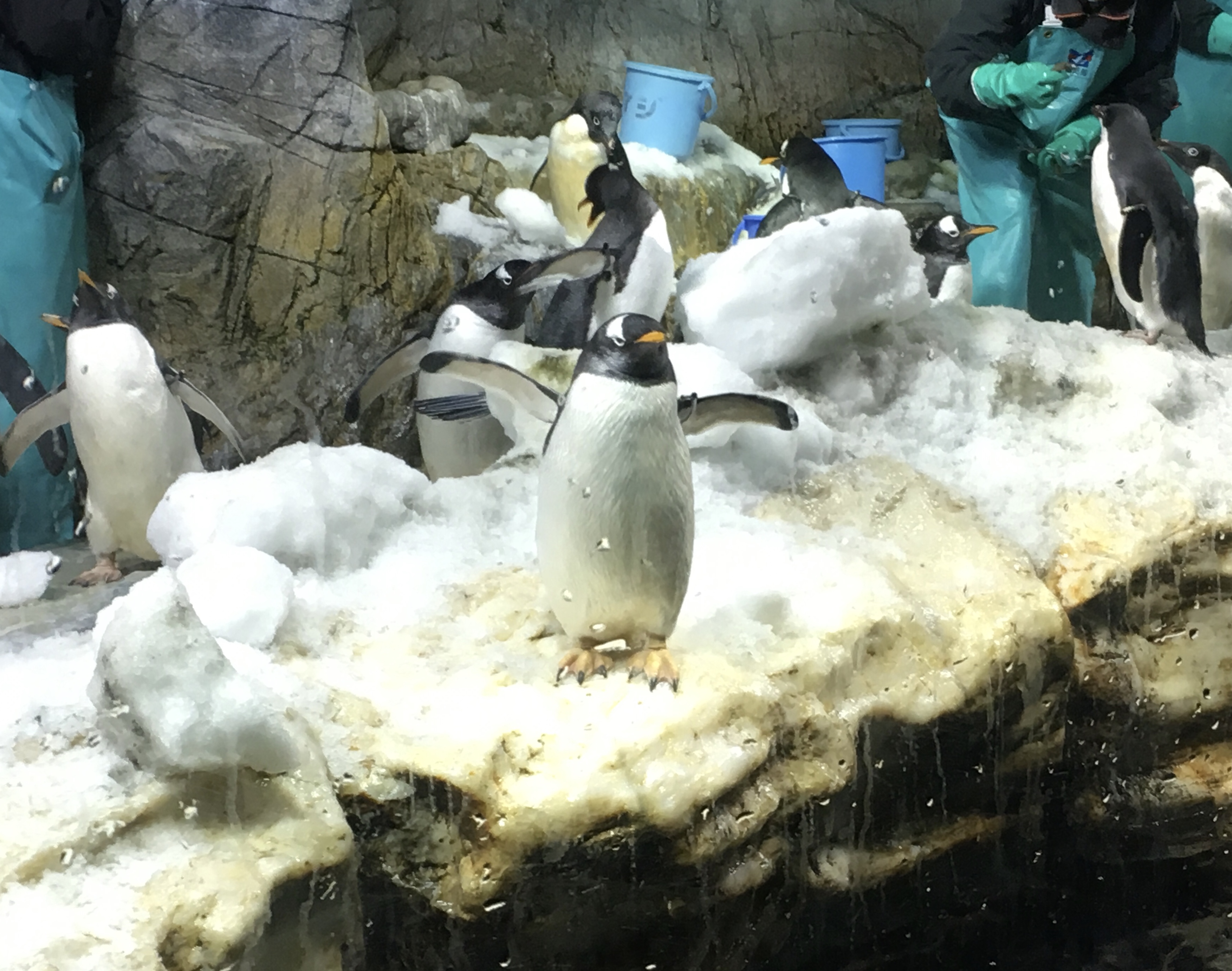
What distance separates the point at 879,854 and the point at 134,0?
2859mm

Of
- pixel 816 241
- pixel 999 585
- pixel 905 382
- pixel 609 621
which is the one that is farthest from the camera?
pixel 905 382

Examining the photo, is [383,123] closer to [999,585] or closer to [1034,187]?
[1034,187]

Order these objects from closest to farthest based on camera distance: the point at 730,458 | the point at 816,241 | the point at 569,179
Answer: the point at 730,458
the point at 816,241
the point at 569,179

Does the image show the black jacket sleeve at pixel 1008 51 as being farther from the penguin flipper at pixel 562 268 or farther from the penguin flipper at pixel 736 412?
the penguin flipper at pixel 736 412

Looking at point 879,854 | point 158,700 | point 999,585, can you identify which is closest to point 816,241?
point 999,585

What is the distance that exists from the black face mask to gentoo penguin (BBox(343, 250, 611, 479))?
146cm

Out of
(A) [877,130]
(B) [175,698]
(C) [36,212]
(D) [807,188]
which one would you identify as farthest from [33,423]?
(A) [877,130]

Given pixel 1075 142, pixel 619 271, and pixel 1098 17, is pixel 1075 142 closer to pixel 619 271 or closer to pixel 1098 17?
pixel 1098 17

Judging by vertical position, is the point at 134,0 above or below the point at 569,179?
above

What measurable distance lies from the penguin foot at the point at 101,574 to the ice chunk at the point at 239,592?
64 cm

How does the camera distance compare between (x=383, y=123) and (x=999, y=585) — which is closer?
(x=999, y=585)

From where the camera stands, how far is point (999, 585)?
1932 millimetres

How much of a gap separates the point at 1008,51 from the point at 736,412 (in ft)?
6.45

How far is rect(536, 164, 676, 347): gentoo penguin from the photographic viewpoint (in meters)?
3.30
